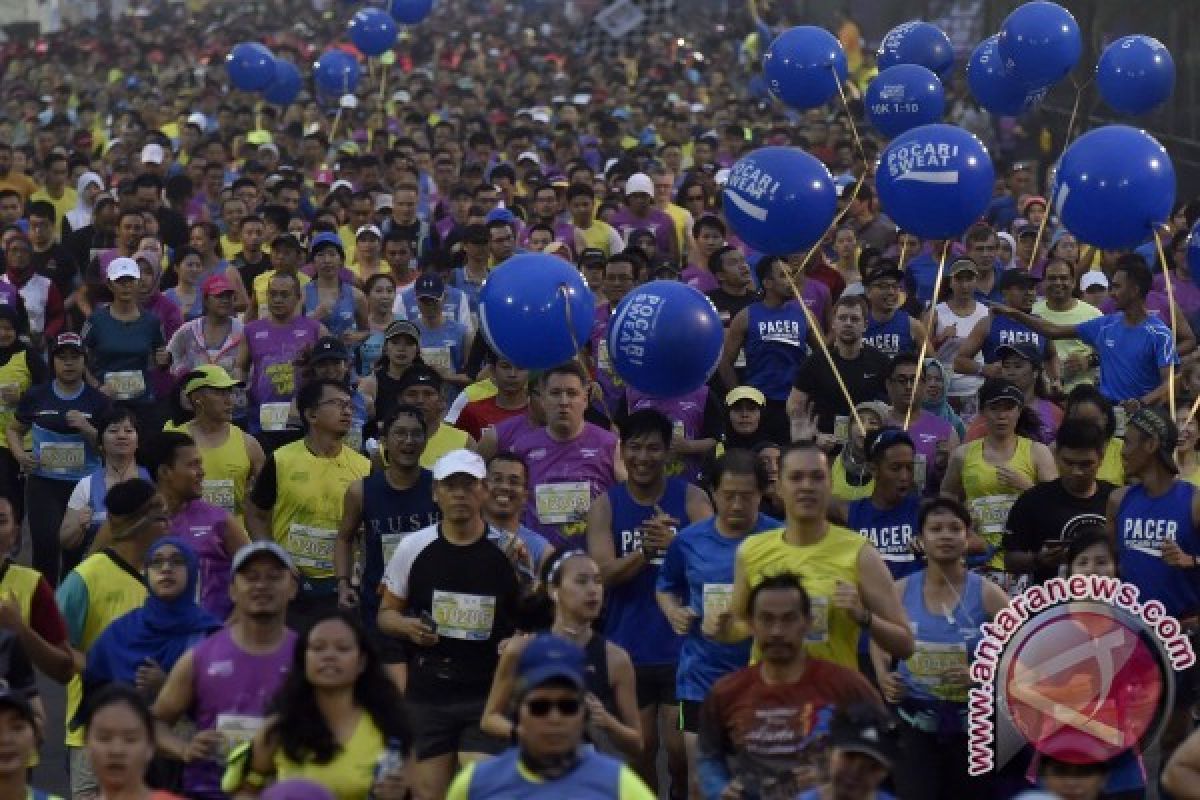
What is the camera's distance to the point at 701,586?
877 centimetres

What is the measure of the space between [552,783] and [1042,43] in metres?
9.04

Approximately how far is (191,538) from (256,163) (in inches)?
488

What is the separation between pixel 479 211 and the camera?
18281mm

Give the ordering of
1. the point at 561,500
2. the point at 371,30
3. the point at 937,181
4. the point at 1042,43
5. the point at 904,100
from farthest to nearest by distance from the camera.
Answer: the point at 371,30 < the point at 904,100 < the point at 1042,43 < the point at 937,181 < the point at 561,500

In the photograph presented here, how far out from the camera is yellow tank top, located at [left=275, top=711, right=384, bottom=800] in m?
6.95

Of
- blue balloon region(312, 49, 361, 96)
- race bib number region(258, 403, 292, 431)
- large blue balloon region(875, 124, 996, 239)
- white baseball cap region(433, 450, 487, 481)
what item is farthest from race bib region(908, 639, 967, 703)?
blue balloon region(312, 49, 361, 96)

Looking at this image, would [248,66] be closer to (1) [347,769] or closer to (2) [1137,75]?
(2) [1137,75]

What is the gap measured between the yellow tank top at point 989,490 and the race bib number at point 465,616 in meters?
2.55

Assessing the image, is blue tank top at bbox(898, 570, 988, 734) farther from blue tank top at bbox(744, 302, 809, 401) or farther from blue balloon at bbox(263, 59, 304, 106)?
blue balloon at bbox(263, 59, 304, 106)

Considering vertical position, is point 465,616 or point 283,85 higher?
point 283,85

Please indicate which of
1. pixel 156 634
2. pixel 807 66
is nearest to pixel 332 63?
pixel 807 66

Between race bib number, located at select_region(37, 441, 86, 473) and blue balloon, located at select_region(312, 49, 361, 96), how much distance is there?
1316 cm

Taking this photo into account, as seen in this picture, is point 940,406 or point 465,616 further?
point 940,406

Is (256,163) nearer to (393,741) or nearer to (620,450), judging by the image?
(620,450)
